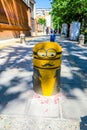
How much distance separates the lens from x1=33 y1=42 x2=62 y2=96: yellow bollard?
4551mm

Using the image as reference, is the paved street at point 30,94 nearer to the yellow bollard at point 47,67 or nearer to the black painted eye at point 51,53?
the yellow bollard at point 47,67

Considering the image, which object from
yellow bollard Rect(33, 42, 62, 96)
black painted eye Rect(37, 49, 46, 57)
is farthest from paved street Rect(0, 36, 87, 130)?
black painted eye Rect(37, 49, 46, 57)

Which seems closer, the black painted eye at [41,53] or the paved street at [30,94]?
the paved street at [30,94]

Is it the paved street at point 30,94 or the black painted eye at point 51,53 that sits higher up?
the black painted eye at point 51,53

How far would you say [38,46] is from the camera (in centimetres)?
461

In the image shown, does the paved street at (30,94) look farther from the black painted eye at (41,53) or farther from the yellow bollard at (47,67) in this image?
the black painted eye at (41,53)

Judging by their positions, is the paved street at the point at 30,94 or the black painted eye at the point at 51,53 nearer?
the paved street at the point at 30,94

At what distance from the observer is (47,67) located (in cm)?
469

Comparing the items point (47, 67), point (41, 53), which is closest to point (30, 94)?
point (47, 67)

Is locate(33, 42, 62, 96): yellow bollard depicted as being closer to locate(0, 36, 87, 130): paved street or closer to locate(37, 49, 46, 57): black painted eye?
locate(37, 49, 46, 57): black painted eye

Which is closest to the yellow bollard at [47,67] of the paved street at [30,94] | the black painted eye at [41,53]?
the black painted eye at [41,53]

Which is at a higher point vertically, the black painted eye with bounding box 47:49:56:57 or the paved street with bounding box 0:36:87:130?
the black painted eye with bounding box 47:49:56:57

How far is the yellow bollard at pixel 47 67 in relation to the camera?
4.55 m

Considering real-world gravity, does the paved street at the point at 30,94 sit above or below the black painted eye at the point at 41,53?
below
